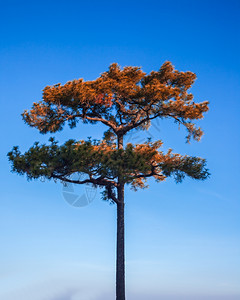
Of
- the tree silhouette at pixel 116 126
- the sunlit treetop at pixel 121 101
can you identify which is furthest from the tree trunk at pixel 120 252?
the sunlit treetop at pixel 121 101

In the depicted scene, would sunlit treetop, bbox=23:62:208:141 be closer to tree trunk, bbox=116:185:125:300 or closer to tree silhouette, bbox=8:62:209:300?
tree silhouette, bbox=8:62:209:300

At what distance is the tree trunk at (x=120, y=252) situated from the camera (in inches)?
548

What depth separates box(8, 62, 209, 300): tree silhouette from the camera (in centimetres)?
1337

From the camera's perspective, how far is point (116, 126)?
17.2 m

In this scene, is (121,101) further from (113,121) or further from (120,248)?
(120,248)

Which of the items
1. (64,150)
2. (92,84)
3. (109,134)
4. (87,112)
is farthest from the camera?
(109,134)

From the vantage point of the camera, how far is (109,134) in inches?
718

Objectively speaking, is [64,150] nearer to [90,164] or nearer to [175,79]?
[90,164]

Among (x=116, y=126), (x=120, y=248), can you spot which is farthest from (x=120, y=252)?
(x=116, y=126)

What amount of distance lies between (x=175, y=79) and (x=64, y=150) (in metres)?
7.39

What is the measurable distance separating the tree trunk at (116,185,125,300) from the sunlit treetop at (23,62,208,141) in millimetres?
3654

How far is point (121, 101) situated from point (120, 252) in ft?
23.6

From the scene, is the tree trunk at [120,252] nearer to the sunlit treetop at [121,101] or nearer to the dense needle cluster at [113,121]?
the dense needle cluster at [113,121]

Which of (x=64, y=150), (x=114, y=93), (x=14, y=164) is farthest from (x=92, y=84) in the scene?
(x=14, y=164)
